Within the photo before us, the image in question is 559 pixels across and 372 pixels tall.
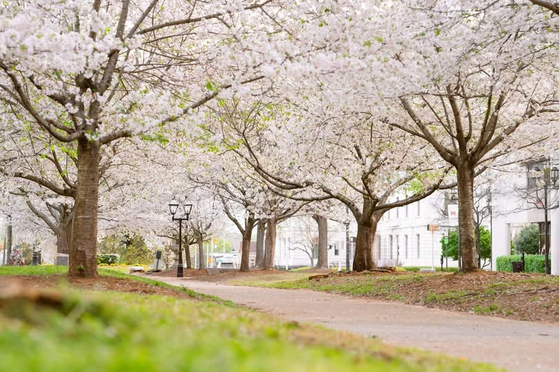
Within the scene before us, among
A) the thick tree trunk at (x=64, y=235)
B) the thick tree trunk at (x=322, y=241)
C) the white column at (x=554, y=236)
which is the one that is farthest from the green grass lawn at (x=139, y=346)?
the white column at (x=554, y=236)

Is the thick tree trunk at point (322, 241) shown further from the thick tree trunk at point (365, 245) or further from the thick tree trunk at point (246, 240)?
the thick tree trunk at point (365, 245)

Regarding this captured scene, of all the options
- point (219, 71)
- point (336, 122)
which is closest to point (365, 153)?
point (336, 122)

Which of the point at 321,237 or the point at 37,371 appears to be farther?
the point at 321,237

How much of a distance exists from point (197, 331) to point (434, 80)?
11.2 m

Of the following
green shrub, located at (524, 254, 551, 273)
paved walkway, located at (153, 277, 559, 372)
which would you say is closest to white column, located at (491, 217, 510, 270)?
green shrub, located at (524, 254, 551, 273)

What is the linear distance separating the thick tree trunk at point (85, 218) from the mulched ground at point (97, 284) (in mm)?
395

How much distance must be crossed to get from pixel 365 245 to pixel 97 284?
15018 mm

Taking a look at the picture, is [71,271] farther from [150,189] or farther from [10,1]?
[150,189]

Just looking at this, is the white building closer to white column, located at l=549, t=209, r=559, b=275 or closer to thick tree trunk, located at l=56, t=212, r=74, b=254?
white column, located at l=549, t=209, r=559, b=275

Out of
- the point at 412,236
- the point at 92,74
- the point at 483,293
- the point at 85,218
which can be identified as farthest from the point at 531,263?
the point at 92,74

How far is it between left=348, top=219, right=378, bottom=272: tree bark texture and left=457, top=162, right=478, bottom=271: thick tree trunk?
7.63 metres

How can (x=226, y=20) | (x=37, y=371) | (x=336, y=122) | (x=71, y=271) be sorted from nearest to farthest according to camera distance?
(x=37, y=371)
(x=71, y=271)
(x=226, y=20)
(x=336, y=122)

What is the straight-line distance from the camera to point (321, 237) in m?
40.9

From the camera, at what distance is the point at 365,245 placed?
2723cm
